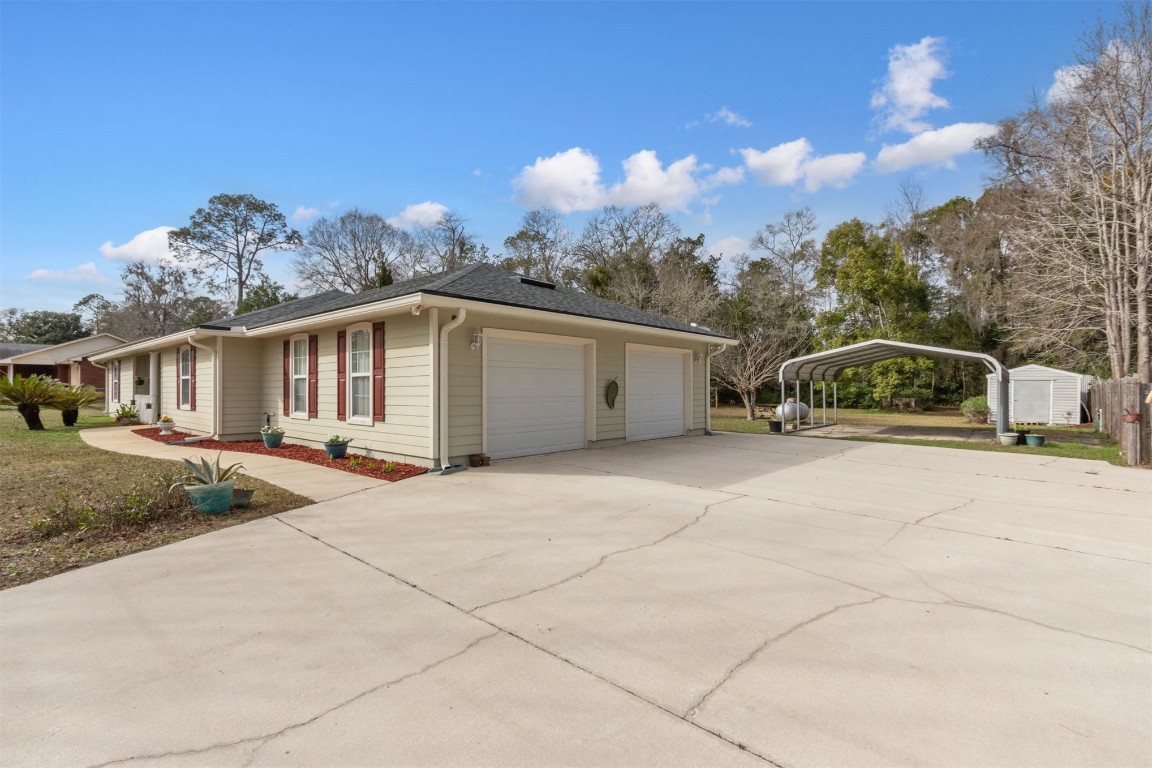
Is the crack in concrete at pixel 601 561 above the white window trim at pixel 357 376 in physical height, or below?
below

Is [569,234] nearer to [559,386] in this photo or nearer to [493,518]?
[559,386]

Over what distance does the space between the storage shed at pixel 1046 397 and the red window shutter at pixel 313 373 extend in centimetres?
2076

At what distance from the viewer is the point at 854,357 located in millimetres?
15727

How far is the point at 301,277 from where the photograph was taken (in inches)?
1272

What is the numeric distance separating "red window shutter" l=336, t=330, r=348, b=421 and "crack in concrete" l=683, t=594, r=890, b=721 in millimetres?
8382

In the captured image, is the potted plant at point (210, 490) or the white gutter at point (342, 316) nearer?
the potted plant at point (210, 490)

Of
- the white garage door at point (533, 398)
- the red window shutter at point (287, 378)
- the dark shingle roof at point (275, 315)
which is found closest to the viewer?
the white garage door at point (533, 398)

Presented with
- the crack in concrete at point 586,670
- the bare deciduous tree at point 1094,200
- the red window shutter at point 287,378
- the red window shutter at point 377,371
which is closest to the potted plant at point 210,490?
the crack in concrete at point 586,670

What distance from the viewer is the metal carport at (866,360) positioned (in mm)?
12172

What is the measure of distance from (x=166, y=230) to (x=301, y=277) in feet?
27.8

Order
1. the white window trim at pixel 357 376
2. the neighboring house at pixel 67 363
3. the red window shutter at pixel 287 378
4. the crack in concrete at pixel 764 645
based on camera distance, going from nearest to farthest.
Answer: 1. the crack in concrete at pixel 764 645
2. the white window trim at pixel 357 376
3. the red window shutter at pixel 287 378
4. the neighboring house at pixel 67 363

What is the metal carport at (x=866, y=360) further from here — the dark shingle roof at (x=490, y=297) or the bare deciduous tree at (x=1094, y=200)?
the bare deciduous tree at (x=1094, y=200)

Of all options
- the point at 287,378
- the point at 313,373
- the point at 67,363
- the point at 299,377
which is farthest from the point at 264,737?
the point at 67,363

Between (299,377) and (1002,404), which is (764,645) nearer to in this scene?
(299,377)
